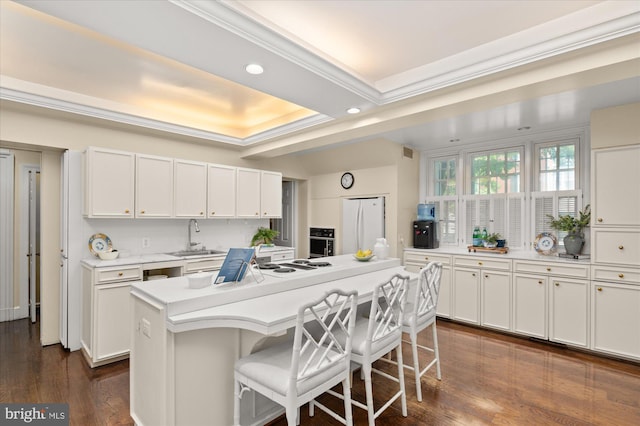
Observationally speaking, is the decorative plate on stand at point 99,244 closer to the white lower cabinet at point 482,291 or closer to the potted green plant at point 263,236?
the potted green plant at point 263,236

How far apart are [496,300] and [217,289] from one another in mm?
3509

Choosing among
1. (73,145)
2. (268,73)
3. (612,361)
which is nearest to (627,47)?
(268,73)

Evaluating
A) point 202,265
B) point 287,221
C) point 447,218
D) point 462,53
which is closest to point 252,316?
point 202,265

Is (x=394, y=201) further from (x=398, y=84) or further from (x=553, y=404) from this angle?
(x=553, y=404)

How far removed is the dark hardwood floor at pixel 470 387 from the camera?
2314 mm

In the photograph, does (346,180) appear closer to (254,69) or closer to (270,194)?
(270,194)

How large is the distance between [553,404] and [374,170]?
360cm

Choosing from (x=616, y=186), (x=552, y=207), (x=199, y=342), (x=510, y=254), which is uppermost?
(x=616, y=186)

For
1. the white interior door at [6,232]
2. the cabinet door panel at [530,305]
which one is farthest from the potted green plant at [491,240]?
the white interior door at [6,232]

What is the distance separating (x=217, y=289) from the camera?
82.2 inches

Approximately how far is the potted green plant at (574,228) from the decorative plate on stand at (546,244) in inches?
7.9

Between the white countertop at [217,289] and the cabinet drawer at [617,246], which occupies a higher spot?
the cabinet drawer at [617,246]

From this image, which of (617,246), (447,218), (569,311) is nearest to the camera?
(617,246)

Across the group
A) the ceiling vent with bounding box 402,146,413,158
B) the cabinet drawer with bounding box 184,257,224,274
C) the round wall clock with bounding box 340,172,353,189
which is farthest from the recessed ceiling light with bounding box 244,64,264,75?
the round wall clock with bounding box 340,172,353,189
